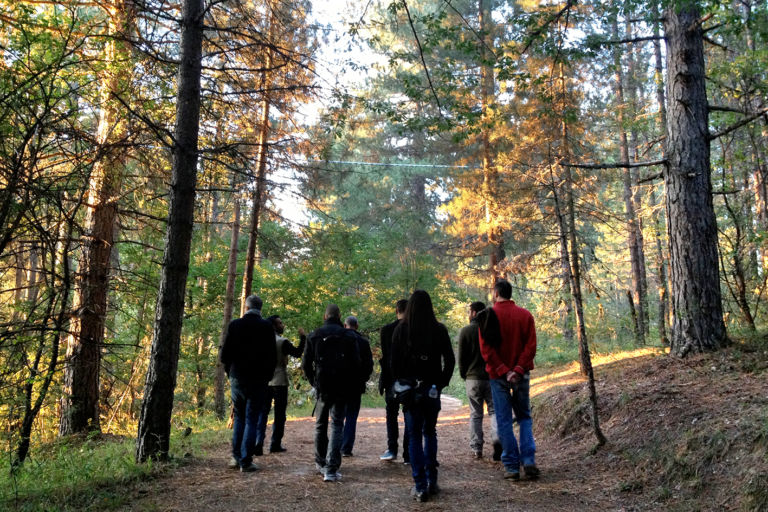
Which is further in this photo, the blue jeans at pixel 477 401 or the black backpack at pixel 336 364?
the blue jeans at pixel 477 401

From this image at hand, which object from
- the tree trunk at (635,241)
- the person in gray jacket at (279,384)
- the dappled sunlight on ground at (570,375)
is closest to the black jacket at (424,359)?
the person in gray jacket at (279,384)

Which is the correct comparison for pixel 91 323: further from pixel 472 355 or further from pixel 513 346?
pixel 513 346

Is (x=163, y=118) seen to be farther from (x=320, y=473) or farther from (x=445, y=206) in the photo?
(x=445, y=206)

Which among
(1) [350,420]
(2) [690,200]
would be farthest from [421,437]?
(2) [690,200]

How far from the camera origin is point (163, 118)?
26.1 feet

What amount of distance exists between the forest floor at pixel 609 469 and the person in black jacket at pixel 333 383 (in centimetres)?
30

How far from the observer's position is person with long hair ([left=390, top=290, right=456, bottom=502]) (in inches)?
202

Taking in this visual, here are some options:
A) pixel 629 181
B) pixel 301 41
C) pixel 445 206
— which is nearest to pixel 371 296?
pixel 445 206

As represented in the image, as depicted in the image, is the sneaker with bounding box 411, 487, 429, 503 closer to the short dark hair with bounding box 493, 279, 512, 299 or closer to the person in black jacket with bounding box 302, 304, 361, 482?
the person in black jacket with bounding box 302, 304, 361, 482

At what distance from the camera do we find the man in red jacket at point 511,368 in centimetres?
572

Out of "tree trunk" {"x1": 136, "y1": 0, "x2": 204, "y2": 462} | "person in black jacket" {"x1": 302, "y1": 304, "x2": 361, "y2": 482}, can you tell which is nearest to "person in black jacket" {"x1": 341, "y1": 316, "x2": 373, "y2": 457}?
"person in black jacket" {"x1": 302, "y1": 304, "x2": 361, "y2": 482}

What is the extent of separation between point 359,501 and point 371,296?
15463 millimetres

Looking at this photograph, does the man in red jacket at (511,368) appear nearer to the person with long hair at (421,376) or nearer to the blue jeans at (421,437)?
the person with long hair at (421,376)

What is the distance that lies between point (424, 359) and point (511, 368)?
1.19 metres
